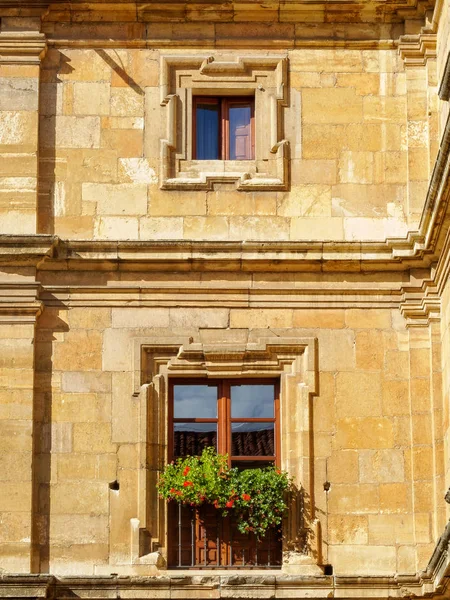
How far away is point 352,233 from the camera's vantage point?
22.1 meters

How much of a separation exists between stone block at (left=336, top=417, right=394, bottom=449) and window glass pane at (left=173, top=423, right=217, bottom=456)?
4.14ft

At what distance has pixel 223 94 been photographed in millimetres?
22594

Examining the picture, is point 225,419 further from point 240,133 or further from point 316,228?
point 240,133

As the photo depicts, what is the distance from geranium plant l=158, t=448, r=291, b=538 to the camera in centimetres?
2109

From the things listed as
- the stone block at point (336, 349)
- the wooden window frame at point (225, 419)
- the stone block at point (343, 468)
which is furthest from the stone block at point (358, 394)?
the wooden window frame at point (225, 419)

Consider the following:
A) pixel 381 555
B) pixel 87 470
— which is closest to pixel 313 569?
pixel 381 555

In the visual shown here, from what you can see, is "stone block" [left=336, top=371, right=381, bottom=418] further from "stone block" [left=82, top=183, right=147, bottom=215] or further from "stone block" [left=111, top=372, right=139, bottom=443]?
"stone block" [left=82, top=183, right=147, bottom=215]

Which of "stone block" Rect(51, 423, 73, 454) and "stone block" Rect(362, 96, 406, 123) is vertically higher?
"stone block" Rect(362, 96, 406, 123)

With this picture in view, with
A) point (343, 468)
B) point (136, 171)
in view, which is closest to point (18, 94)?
point (136, 171)

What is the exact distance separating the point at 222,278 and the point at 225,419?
4.65ft

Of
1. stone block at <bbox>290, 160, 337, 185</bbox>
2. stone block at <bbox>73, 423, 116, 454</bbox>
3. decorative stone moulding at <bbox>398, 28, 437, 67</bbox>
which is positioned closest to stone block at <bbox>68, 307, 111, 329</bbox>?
stone block at <bbox>73, 423, 116, 454</bbox>

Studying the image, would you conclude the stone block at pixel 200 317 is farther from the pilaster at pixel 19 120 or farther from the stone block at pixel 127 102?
the stone block at pixel 127 102

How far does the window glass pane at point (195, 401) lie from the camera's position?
2177cm

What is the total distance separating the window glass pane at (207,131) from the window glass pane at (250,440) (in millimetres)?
2858
